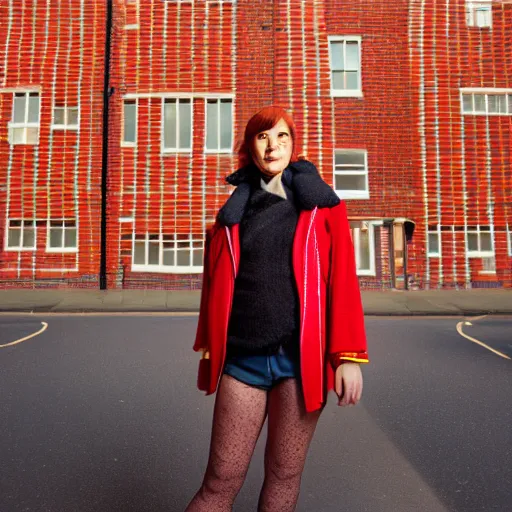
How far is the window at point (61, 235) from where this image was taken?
58.6ft

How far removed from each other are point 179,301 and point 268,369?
12.5 m

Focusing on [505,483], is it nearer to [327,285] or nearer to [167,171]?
[327,285]

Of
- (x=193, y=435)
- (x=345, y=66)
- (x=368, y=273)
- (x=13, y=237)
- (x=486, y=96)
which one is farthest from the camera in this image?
(x=486, y=96)

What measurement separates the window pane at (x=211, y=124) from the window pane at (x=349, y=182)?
4.46 metres

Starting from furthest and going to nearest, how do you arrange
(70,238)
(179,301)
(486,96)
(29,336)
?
(486,96) < (70,238) < (179,301) < (29,336)

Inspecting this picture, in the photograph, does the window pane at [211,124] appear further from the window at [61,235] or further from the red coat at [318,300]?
the red coat at [318,300]

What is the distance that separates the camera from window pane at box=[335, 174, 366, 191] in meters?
18.2

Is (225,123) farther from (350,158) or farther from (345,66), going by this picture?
(345,66)

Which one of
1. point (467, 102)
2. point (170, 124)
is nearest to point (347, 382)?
point (170, 124)

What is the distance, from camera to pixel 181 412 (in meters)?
4.77

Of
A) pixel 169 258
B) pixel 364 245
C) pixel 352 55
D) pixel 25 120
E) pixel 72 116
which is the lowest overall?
pixel 169 258

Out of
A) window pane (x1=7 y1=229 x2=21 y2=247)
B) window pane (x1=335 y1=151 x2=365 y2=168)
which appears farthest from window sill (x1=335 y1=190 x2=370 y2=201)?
window pane (x1=7 y1=229 x2=21 y2=247)

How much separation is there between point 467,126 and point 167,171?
418 inches

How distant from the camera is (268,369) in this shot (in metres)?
1.96
